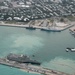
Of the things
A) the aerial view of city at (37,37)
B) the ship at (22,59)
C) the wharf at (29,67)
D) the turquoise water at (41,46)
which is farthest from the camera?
the ship at (22,59)

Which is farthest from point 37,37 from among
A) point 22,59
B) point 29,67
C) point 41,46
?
point 29,67

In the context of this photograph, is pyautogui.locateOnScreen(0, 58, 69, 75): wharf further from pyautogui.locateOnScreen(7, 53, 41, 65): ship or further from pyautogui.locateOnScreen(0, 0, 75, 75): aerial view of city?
pyautogui.locateOnScreen(7, 53, 41, 65): ship

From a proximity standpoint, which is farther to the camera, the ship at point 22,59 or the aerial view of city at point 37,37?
the ship at point 22,59

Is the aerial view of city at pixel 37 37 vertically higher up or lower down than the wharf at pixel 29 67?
lower down

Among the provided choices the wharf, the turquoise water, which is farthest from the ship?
the turquoise water

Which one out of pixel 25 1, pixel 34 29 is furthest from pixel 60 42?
pixel 25 1

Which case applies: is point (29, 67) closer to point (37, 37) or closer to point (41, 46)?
point (41, 46)

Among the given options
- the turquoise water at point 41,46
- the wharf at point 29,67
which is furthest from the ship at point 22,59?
the turquoise water at point 41,46

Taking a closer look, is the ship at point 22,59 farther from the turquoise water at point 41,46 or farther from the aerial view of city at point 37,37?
the turquoise water at point 41,46
